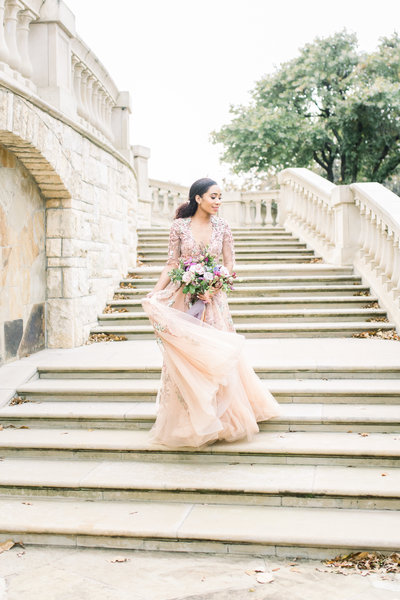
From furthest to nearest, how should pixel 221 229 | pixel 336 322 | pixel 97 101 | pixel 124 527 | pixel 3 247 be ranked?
1. pixel 97 101
2. pixel 336 322
3. pixel 3 247
4. pixel 221 229
5. pixel 124 527

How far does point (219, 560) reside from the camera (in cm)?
378

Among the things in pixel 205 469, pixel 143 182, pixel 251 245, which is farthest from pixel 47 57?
pixel 143 182

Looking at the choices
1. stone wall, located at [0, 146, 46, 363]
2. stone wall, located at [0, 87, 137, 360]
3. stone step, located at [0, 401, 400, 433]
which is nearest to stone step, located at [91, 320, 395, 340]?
stone wall, located at [0, 87, 137, 360]

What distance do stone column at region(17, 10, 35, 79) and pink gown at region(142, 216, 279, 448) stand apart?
2.64m

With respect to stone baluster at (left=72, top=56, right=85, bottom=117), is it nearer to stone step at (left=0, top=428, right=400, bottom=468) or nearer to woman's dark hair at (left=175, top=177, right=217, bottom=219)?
woman's dark hair at (left=175, top=177, right=217, bottom=219)

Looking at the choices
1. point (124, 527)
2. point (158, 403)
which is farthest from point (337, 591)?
point (158, 403)

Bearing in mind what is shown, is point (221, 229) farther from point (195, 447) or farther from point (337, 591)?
point (337, 591)

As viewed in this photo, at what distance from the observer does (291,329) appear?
312 inches

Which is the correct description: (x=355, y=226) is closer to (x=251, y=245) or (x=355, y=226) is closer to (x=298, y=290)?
(x=298, y=290)

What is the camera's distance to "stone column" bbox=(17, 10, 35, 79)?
20.7ft

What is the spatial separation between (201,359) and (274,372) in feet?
5.61

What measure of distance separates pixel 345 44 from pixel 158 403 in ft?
73.2

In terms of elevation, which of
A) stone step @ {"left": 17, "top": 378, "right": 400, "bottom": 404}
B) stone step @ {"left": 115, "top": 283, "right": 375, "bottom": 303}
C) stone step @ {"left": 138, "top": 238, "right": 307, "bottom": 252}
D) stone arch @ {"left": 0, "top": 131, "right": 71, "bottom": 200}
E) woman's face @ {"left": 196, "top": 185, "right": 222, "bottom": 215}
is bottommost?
stone step @ {"left": 17, "top": 378, "right": 400, "bottom": 404}

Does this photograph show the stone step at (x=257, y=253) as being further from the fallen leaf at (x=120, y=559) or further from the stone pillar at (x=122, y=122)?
the fallen leaf at (x=120, y=559)
